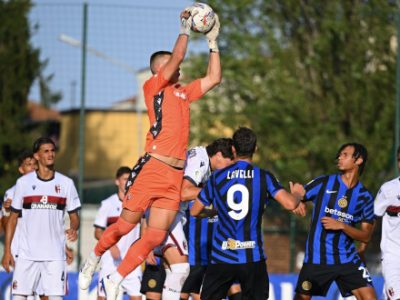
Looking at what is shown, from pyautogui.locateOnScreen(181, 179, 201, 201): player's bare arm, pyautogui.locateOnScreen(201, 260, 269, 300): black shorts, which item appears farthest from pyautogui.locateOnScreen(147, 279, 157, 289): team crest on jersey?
pyautogui.locateOnScreen(201, 260, 269, 300): black shorts

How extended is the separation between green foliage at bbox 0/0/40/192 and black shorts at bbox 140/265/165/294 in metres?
8.03

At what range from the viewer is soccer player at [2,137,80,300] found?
12.0 metres

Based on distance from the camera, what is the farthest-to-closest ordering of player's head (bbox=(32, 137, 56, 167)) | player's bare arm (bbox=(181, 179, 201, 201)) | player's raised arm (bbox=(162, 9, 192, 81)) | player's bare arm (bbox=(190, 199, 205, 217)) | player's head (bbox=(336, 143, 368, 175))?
player's head (bbox=(32, 137, 56, 167))
player's head (bbox=(336, 143, 368, 175))
player's bare arm (bbox=(181, 179, 201, 201))
player's bare arm (bbox=(190, 199, 205, 217))
player's raised arm (bbox=(162, 9, 192, 81))

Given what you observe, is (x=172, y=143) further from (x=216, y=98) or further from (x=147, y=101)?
(x=216, y=98)

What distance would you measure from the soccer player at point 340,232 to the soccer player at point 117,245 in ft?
9.95

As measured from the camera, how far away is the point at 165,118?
9.88 m

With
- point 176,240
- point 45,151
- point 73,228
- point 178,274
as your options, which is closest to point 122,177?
A: point 73,228

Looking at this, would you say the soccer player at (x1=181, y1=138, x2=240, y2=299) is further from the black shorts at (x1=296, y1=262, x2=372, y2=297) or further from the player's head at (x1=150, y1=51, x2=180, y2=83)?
Result: the black shorts at (x1=296, y1=262, x2=372, y2=297)

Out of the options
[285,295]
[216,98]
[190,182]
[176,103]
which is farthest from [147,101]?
[216,98]

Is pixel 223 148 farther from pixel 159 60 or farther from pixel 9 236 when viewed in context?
pixel 9 236

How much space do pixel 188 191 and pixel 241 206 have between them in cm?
70

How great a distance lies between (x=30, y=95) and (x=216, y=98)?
144 inches

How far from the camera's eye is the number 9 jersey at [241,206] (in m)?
9.86

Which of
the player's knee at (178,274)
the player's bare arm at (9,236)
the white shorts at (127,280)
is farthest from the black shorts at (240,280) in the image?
the white shorts at (127,280)
